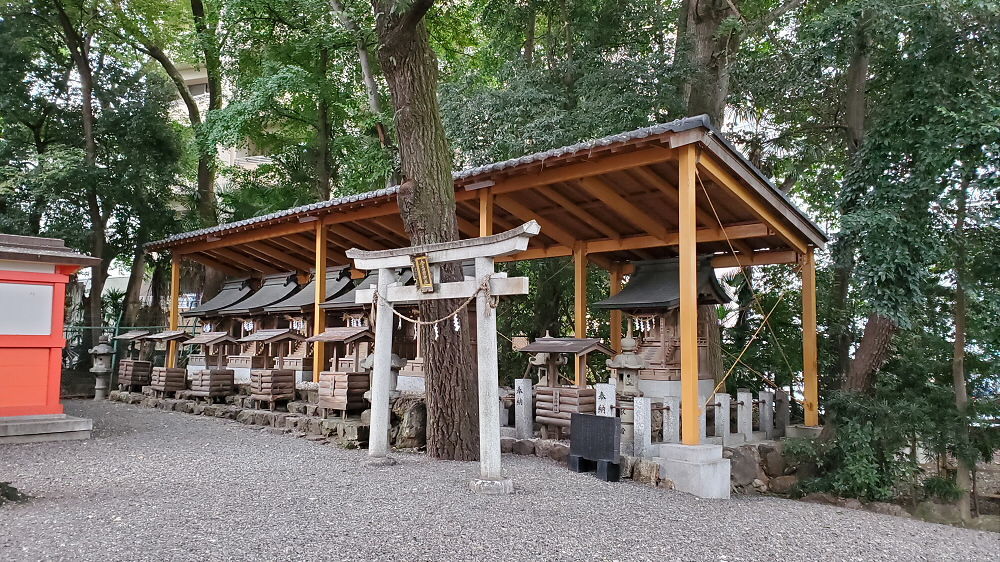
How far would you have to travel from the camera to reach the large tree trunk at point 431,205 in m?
7.56

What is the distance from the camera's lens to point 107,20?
1723 cm

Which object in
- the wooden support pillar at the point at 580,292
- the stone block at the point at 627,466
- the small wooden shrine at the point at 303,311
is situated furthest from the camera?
the small wooden shrine at the point at 303,311

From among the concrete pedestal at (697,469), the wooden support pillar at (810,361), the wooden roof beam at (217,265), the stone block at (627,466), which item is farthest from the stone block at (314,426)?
the wooden roof beam at (217,265)

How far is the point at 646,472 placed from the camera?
710 centimetres

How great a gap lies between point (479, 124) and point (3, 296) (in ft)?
26.7

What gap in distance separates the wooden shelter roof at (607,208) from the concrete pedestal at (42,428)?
180 inches

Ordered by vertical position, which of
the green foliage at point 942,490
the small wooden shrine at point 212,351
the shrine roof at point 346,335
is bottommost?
the green foliage at point 942,490

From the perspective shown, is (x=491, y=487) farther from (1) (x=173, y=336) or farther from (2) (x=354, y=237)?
(1) (x=173, y=336)

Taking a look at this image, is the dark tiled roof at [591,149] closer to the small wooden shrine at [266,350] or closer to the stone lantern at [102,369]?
the small wooden shrine at [266,350]

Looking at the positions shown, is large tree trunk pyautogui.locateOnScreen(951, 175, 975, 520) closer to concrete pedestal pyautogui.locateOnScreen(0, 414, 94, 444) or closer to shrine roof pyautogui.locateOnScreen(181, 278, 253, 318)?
concrete pedestal pyautogui.locateOnScreen(0, 414, 94, 444)

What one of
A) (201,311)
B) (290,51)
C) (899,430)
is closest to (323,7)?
(290,51)

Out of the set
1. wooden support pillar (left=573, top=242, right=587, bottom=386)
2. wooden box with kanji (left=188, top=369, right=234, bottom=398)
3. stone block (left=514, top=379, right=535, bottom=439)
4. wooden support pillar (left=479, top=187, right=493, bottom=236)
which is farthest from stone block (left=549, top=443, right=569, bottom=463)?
wooden box with kanji (left=188, top=369, right=234, bottom=398)

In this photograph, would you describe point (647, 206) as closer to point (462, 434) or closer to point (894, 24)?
point (894, 24)

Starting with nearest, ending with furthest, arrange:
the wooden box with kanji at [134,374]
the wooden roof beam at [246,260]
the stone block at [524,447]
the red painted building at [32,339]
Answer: the stone block at [524,447]
the red painted building at [32,339]
the wooden box with kanji at [134,374]
the wooden roof beam at [246,260]
